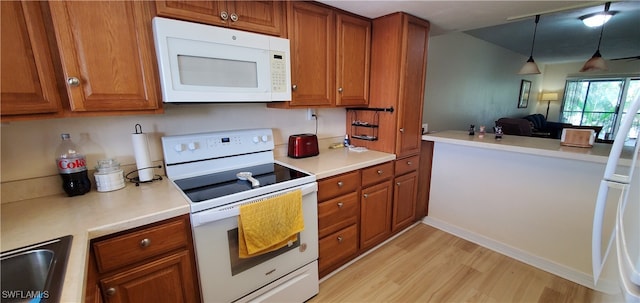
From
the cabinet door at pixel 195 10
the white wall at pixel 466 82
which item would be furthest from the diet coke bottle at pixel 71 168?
the white wall at pixel 466 82

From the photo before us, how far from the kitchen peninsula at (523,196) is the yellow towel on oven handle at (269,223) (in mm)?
1643

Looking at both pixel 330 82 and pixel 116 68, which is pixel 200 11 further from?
pixel 330 82

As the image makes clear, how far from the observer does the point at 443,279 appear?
1.91m

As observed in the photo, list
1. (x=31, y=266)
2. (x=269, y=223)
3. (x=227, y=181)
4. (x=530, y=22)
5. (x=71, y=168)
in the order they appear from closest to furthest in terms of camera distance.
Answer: (x=31, y=266)
(x=71, y=168)
(x=269, y=223)
(x=227, y=181)
(x=530, y=22)

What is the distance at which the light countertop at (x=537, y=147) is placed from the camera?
1.67m

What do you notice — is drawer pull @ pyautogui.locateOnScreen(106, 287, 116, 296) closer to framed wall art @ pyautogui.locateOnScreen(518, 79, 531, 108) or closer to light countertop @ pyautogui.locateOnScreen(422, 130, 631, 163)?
light countertop @ pyautogui.locateOnScreen(422, 130, 631, 163)

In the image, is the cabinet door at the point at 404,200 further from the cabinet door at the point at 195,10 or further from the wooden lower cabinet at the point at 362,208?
the cabinet door at the point at 195,10

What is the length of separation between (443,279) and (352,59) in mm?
1871

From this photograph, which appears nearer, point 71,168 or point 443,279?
point 71,168

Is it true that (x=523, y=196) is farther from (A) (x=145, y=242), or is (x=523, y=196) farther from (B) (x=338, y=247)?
(A) (x=145, y=242)

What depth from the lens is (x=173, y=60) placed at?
1264 mm

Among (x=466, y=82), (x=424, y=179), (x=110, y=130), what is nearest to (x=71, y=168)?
(x=110, y=130)

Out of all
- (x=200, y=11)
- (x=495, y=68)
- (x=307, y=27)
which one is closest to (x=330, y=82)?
(x=307, y=27)

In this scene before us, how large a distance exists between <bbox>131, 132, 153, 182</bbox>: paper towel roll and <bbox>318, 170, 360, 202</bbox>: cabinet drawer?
1013 mm
